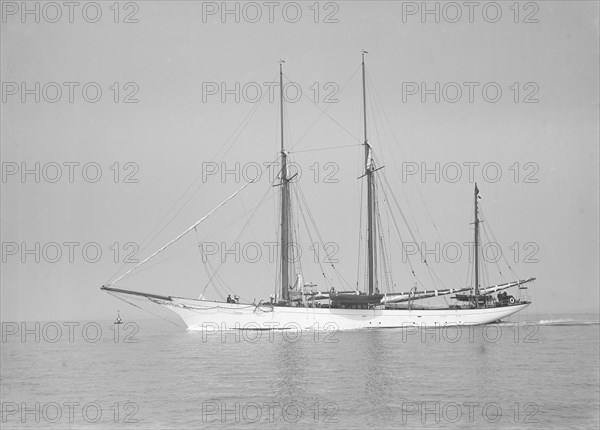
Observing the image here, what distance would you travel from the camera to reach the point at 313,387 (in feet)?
136

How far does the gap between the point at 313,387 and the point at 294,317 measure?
132 ft

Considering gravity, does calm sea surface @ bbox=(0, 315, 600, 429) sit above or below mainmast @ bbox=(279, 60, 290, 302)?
below

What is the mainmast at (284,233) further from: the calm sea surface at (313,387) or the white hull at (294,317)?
the calm sea surface at (313,387)

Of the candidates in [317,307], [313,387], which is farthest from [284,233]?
[313,387]

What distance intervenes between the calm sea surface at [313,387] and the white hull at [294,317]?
35.4ft

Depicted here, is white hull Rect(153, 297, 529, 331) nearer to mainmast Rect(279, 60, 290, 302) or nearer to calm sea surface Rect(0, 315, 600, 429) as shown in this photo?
mainmast Rect(279, 60, 290, 302)

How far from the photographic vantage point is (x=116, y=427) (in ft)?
100

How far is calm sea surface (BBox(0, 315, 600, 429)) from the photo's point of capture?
3253 centimetres

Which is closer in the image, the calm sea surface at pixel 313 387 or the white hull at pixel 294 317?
the calm sea surface at pixel 313 387

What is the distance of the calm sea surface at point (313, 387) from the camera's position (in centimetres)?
3253

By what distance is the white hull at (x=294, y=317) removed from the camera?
267 ft

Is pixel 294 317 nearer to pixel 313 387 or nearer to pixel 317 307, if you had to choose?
pixel 317 307

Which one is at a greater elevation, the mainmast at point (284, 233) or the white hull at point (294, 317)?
the mainmast at point (284, 233)

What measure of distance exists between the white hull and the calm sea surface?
425 inches
